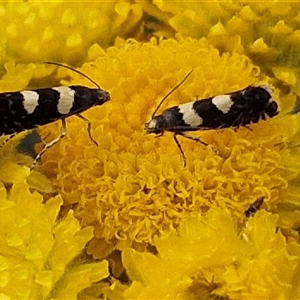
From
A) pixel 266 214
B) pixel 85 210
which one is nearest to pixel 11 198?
pixel 85 210

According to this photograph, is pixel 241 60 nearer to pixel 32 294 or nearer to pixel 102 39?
pixel 102 39

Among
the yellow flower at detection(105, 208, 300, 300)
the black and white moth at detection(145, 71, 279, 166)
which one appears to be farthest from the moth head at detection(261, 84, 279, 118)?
the yellow flower at detection(105, 208, 300, 300)

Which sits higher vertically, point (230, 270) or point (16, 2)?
point (16, 2)

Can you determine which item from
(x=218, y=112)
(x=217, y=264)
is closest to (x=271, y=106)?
(x=218, y=112)

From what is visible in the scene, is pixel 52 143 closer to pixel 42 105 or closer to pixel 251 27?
pixel 42 105

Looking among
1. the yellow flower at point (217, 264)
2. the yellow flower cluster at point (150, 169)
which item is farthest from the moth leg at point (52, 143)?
the yellow flower at point (217, 264)
